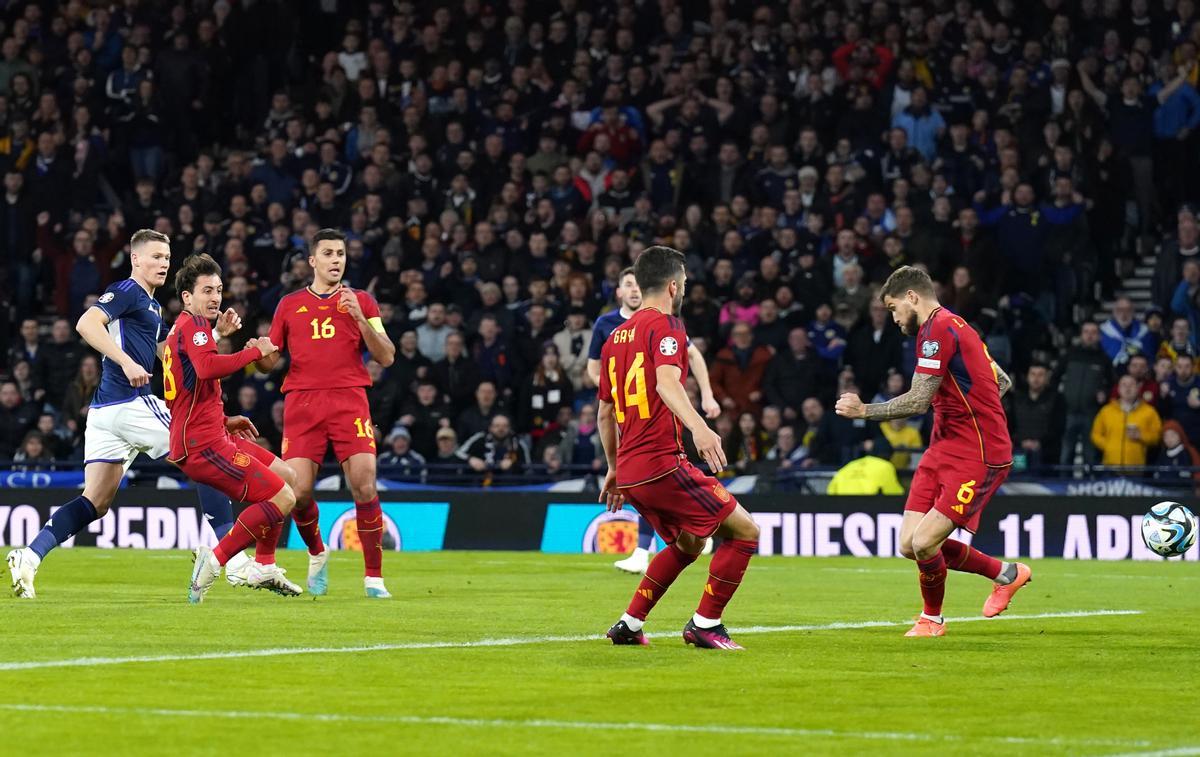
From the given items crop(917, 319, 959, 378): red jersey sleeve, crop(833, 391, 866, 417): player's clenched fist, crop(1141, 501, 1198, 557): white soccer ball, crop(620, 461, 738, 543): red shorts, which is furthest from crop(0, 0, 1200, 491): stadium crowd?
crop(620, 461, 738, 543): red shorts

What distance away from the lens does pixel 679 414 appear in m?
9.77

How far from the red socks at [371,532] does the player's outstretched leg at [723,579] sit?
4198 mm

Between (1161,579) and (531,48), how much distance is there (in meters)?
14.4

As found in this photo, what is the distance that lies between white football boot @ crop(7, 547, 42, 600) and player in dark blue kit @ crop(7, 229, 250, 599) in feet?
0.33

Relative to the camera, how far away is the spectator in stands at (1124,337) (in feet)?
76.2

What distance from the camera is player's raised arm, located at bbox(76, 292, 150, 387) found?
43.6 ft

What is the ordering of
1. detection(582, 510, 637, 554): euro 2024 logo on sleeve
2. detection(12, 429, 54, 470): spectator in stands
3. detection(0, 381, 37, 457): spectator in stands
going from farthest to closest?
detection(0, 381, 37, 457): spectator in stands → detection(12, 429, 54, 470): spectator in stands → detection(582, 510, 637, 554): euro 2024 logo on sleeve

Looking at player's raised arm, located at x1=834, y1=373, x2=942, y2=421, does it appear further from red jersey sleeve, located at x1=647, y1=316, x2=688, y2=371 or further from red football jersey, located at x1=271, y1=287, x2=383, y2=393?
red football jersey, located at x1=271, y1=287, x2=383, y2=393

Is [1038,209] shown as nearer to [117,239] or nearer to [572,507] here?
[572,507]

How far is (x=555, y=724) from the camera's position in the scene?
7.41 meters

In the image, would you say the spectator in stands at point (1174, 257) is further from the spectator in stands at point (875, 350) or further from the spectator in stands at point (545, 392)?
the spectator in stands at point (545, 392)

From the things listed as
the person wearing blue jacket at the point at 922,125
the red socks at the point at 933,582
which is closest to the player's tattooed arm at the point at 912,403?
the red socks at the point at 933,582

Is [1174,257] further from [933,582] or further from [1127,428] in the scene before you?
[933,582]

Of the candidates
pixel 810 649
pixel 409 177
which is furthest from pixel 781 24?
pixel 810 649
